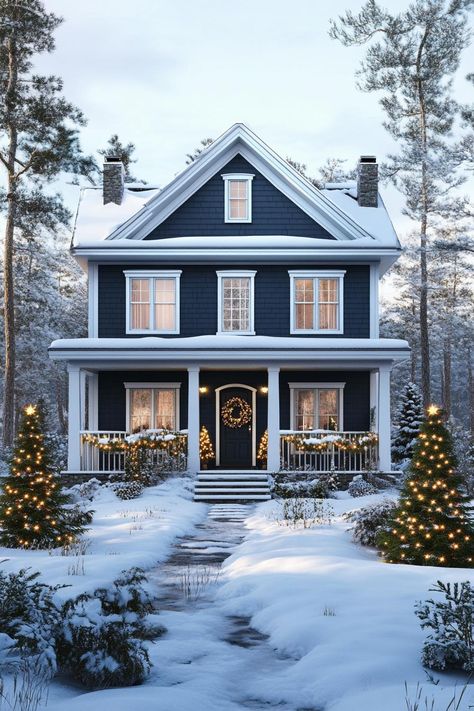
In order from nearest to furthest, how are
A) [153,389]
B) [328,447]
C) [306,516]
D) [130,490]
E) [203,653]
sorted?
[203,653], [306,516], [130,490], [328,447], [153,389]

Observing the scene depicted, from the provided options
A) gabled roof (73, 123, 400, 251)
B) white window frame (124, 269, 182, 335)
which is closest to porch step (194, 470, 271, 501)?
white window frame (124, 269, 182, 335)

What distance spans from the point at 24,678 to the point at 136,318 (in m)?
18.8

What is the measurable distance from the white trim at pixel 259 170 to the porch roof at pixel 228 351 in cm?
381

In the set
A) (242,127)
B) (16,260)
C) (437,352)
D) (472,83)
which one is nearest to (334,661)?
(242,127)

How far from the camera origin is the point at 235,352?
21.5 m

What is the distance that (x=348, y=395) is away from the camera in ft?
79.5

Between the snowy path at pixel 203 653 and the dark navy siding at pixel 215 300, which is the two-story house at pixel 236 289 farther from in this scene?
the snowy path at pixel 203 653

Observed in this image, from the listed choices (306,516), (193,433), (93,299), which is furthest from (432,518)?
(93,299)

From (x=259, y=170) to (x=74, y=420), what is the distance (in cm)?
918

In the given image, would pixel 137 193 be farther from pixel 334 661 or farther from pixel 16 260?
pixel 334 661

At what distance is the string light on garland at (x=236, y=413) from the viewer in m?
24.4

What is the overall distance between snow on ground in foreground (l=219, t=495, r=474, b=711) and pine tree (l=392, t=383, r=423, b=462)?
17.1 m

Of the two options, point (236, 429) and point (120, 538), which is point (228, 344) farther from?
point (120, 538)

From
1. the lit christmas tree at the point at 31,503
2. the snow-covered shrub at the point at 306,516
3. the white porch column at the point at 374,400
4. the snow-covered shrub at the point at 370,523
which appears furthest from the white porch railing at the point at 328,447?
the lit christmas tree at the point at 31,503
